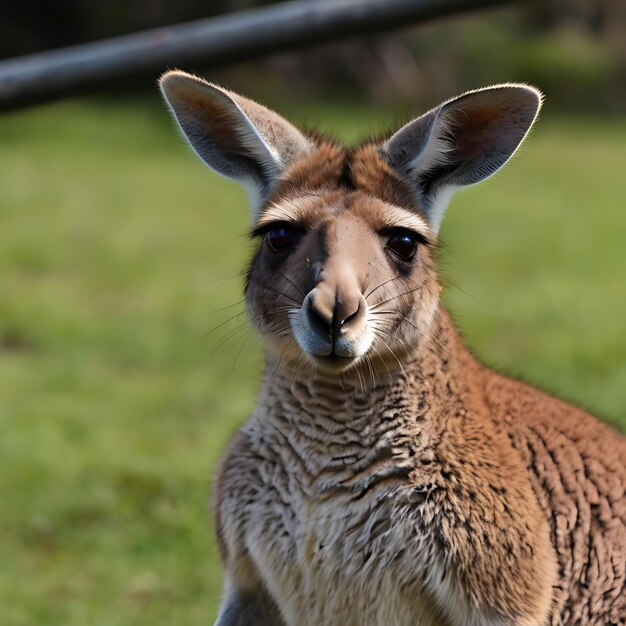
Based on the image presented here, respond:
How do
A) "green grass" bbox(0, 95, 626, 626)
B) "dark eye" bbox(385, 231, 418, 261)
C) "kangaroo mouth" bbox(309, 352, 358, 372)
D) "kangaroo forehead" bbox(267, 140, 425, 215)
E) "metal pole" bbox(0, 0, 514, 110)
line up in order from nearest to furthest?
"kangaroo mouth" bbox(309, 352, 358, 372), "dark eye" bbox(385, 231, 418, 261), "kangaroo forehead" bbox(267, 140, 425, 215), "metal pole" bbox(0, 0, 514, 110), "green grass" bbox(0, 95, 626, 626)

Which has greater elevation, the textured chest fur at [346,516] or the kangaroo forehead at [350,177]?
the kangaroo forehead at [350,177]

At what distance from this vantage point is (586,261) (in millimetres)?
11422

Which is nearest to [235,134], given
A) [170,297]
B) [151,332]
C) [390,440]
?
[390,440]

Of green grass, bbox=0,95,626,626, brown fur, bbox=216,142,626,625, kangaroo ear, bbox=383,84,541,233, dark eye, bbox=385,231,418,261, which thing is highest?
kangaroo ear, bbox=383,84,541,233

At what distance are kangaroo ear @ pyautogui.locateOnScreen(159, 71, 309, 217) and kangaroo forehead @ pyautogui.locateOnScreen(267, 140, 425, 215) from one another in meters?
0.07

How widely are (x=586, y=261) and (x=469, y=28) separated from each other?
36.6 ft

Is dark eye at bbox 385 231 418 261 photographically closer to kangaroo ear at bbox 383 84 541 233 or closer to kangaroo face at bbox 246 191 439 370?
kangaroo face at bbox 246 191 439 370

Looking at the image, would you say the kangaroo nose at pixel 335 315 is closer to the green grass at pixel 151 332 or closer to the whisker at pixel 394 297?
the whisker at pixel 394 297

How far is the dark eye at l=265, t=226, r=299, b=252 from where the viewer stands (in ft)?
12.3

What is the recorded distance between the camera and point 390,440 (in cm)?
376

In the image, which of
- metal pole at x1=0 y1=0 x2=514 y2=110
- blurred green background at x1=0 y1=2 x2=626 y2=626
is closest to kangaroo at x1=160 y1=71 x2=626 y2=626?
blurred green background at x1=0 y1=2 x2=626 y2=626

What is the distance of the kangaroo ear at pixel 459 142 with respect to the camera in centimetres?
370

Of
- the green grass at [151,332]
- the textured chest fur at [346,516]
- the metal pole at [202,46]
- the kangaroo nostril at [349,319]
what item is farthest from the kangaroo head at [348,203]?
the metal pole at [202,46]

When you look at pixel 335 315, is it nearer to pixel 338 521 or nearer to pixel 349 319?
pixel 349 319
